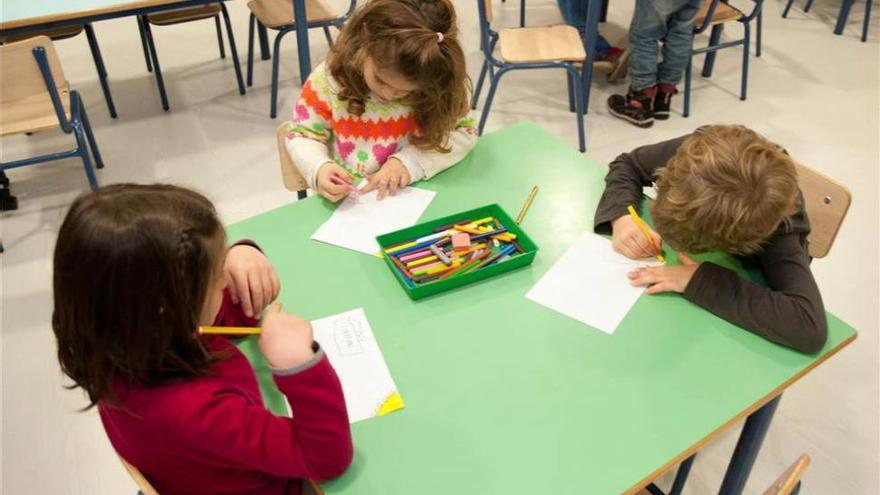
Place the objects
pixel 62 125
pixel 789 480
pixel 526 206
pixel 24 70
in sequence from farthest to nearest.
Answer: pixel 62 125
pixel 24 70
pixel 526 206
pixel 789 480

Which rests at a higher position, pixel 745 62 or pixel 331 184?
pixel 331 184

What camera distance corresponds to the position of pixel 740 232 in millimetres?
1029

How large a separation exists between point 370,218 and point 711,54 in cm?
291

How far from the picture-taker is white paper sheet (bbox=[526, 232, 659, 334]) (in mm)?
1093

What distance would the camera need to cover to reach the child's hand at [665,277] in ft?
3.68

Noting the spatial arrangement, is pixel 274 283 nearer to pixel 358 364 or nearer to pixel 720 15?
pixel 358 364

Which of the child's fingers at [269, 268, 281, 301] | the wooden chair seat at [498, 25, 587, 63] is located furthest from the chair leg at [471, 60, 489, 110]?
the child's fingers at [269, 268, 281, 301]

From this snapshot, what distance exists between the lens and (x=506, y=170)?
1451mm

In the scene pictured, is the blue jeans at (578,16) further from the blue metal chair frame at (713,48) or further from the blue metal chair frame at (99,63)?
the blue metal chair frame at (99,63)

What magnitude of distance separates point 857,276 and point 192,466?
234 centimetres

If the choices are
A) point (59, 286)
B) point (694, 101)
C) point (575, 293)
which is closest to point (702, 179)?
point (575, 293)

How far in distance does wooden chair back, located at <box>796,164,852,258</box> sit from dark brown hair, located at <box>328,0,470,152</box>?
760 millimetres

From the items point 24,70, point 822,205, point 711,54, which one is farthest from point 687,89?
point 24,70

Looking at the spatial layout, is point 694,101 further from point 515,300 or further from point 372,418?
point 372,418
